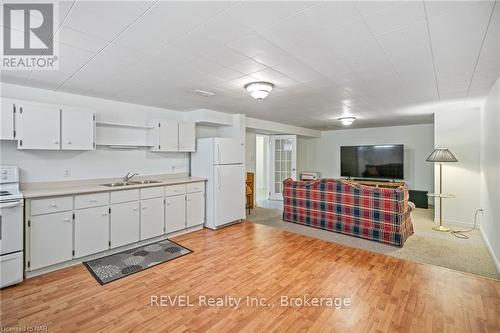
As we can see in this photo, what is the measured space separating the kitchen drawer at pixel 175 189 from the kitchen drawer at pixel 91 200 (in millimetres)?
909

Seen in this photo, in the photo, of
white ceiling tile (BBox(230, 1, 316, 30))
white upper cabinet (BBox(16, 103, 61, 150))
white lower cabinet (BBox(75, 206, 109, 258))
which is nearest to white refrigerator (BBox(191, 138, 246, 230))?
white lower cabinet (BBox(75, 206, 109, 258))

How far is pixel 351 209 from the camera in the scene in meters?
3.97

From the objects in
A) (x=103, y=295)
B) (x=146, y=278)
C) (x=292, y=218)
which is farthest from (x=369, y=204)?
(x=103, y=295)

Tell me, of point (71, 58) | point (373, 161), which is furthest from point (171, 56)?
point (373, 161)

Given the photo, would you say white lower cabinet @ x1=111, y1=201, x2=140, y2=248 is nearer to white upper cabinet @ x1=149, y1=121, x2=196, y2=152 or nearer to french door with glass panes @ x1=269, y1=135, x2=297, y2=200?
white upper cabinet @ x1=149, y1=121, x2=196, y2=152

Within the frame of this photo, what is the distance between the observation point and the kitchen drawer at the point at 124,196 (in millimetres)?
3215

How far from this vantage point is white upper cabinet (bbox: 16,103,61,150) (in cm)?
277

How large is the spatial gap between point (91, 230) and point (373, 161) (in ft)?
23.4

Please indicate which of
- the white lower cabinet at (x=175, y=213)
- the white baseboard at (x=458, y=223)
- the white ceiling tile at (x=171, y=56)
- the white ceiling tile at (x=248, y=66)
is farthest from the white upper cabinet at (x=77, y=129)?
the white baseboard at (x=458, y=223)

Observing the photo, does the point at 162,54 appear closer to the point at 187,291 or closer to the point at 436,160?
the point at 187,291

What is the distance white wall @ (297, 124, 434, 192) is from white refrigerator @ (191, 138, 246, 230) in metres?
4.11

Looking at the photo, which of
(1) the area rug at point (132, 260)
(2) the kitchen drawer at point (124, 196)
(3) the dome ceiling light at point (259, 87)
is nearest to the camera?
(1) the area rug at point (132, 260)

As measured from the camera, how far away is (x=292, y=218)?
479 centimetres

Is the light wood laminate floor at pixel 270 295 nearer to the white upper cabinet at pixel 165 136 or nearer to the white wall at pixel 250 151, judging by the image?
the white upper cabinet at pixel 165 136
